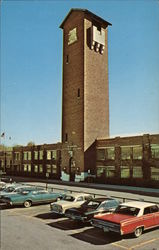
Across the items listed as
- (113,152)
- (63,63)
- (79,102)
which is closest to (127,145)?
(113,152)

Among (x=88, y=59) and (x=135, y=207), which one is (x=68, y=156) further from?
(x=135, y=207)

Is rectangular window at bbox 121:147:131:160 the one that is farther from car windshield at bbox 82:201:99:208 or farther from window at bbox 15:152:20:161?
window at bbox 15:152:20:161

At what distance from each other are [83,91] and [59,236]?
32111mm

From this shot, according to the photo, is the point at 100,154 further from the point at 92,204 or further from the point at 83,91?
the point at 92,204

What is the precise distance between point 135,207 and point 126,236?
151cm

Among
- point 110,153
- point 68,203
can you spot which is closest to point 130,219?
point 68,203

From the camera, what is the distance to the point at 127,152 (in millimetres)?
37219

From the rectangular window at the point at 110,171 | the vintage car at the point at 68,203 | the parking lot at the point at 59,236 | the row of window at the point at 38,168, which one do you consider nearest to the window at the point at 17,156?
the row of window at the point at 38,168

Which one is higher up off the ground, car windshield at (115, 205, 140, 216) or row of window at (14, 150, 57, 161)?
row of window at (14, 150, 57, 161)

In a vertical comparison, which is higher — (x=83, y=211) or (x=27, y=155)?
(x=27, y=155)

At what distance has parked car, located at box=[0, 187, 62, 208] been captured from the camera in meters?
20.0

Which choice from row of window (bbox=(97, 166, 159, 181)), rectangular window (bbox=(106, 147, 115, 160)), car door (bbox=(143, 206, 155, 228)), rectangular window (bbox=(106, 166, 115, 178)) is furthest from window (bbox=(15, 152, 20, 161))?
car door (bbox=(143, 206, 155, 228))

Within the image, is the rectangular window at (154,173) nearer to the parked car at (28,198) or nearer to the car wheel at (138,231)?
the parked car at (28,198)

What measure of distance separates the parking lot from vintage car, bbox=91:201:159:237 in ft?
1.47
